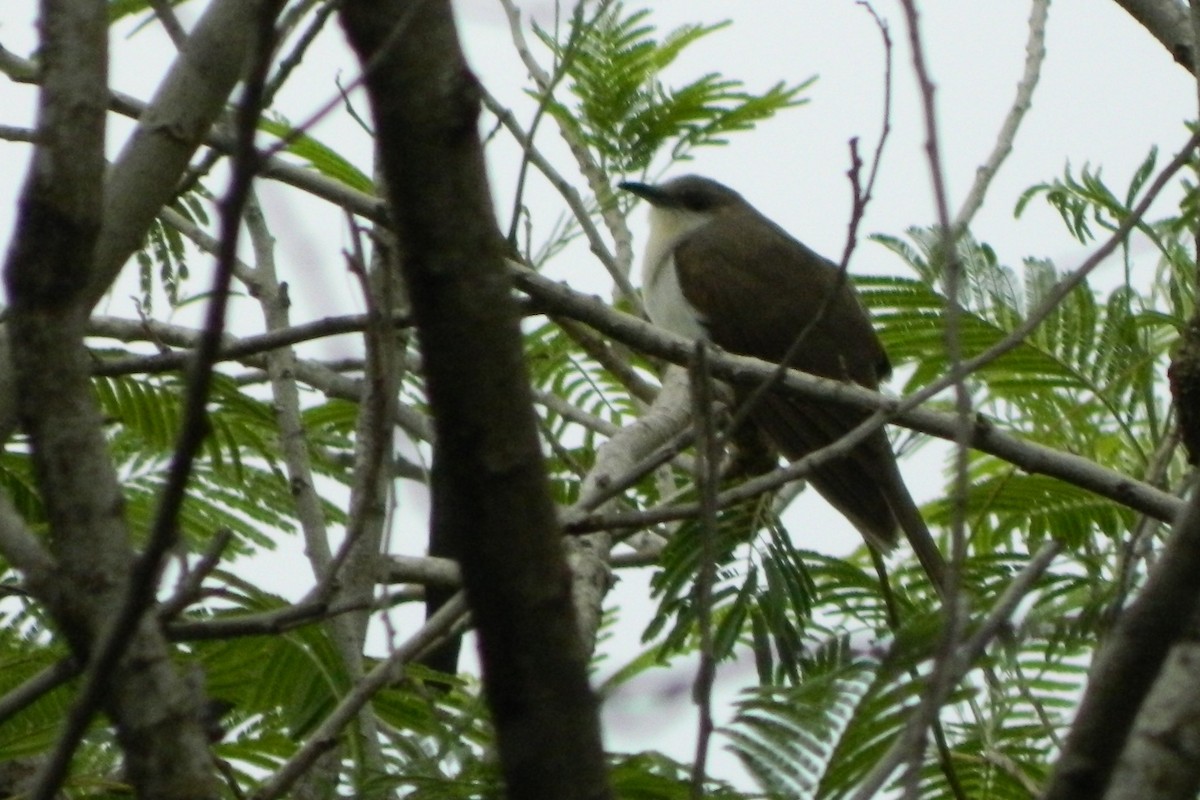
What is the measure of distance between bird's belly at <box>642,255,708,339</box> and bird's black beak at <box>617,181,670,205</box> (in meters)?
0.33

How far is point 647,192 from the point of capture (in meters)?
7.81

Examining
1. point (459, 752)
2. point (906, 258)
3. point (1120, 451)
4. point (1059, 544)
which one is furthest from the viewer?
point (1120, 451)

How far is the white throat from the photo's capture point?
7480 millimetres

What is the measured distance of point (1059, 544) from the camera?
228 centimetres

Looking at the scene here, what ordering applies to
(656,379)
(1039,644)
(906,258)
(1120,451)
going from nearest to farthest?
(1039,644)
(906,258)
(1120,451)
(656,379)

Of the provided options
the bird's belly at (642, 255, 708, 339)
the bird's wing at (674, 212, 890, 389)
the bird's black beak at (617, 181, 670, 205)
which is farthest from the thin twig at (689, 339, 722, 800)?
the bird's belly at (642, 255, 708, 339)

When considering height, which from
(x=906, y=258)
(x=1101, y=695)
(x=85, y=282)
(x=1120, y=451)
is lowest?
(x=1101, y=695)

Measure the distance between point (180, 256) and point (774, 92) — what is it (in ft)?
7.61

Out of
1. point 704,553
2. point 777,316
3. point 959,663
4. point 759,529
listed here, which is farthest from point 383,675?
point 777,316

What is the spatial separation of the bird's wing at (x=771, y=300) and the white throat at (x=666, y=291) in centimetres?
4

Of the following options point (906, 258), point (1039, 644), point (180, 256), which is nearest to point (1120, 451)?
point (906, 258)

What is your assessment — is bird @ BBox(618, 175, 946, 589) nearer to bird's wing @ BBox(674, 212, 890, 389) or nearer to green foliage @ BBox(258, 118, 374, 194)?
bird's wing @ BBox(674, 212, 890, 389)

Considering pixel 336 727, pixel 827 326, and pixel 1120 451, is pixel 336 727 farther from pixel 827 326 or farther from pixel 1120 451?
pixel 827 326

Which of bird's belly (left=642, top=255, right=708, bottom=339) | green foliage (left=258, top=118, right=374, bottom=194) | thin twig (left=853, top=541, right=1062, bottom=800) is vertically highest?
bird's belly (left=642, top=255, right=708, bottom=339)
